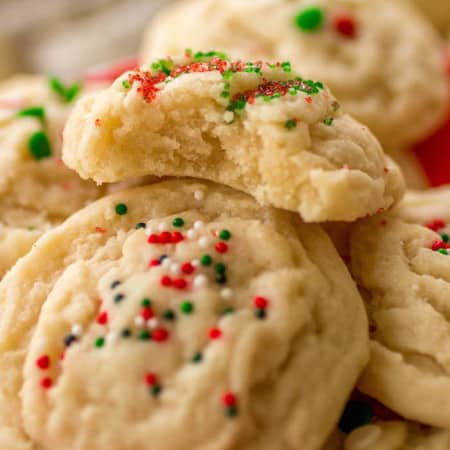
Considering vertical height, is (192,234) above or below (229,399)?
above

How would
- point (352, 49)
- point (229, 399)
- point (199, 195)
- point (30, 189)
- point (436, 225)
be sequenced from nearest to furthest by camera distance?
point (229, 399) < point (199, 195) < point (436, 225) < point (30, 189) < point (352, 49)

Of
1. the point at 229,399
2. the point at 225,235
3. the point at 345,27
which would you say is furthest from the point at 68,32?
the point at 229,399

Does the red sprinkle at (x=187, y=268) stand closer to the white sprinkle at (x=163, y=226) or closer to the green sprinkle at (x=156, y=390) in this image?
the white sprinkle at (x=163, y=226)

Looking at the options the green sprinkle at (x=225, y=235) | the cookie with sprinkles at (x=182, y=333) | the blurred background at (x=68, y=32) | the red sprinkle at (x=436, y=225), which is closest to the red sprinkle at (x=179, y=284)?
the cookie with sprinkles at (x=182, y=333)

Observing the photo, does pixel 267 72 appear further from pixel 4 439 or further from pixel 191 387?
pixel 4 439

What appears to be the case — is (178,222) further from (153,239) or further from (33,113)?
(33,113)
